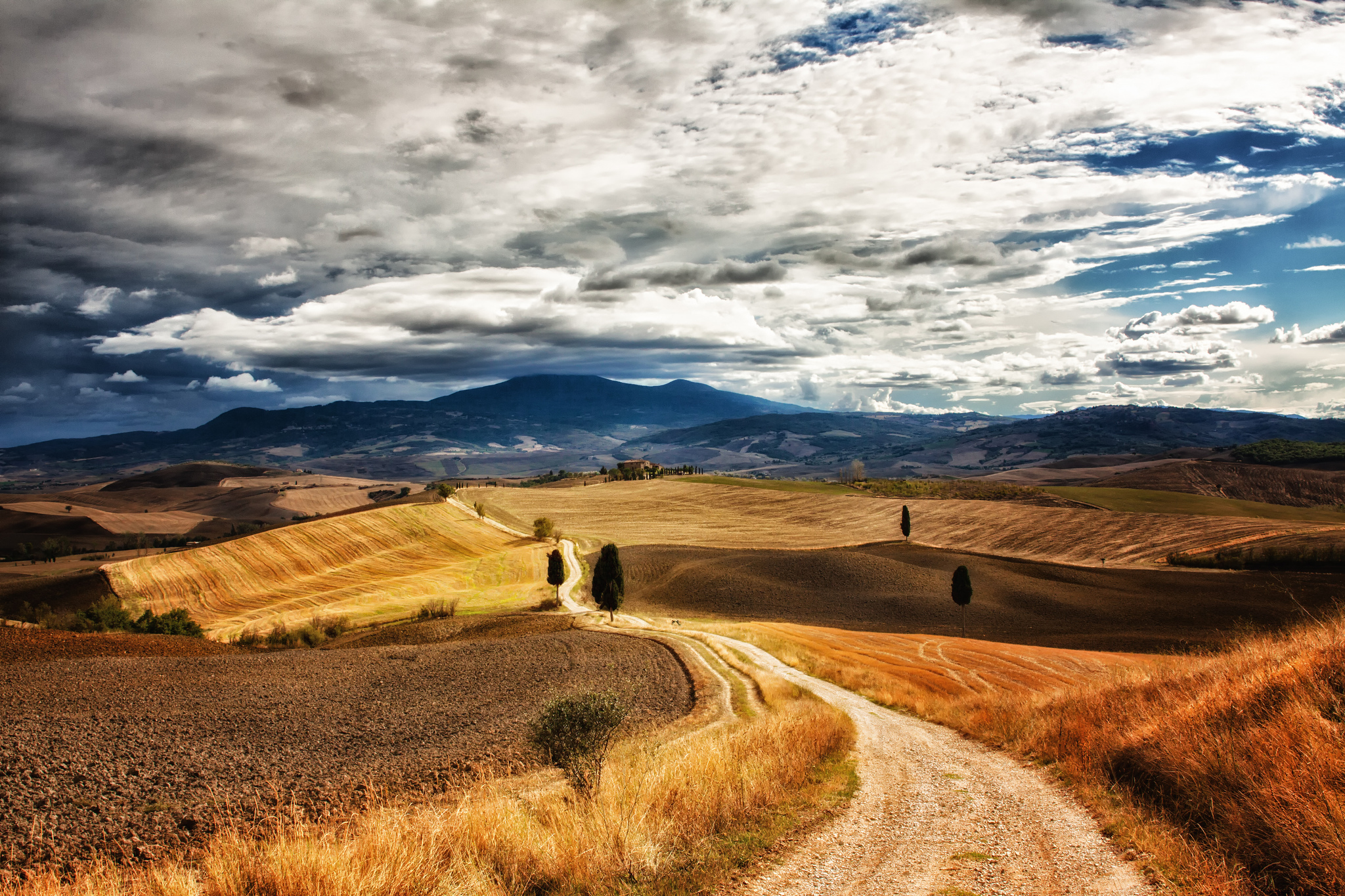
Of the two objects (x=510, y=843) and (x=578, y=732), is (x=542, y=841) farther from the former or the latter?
(x=578, y=732)

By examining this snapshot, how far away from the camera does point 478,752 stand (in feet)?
51.1

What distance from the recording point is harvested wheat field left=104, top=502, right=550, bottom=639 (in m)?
48.6

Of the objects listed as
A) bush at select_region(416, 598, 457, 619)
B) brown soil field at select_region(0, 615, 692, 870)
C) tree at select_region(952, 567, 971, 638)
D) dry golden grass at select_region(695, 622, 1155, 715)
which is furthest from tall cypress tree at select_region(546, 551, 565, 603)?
tree at select_region(952, 567, 971, 638)

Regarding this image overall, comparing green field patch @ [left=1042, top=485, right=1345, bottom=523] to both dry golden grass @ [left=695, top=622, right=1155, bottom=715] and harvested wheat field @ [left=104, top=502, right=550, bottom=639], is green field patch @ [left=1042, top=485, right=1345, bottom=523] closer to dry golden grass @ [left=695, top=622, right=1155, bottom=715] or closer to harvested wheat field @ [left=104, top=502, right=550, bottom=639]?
dry golden grass @ [left=695, top=622, right=1155, bottom=715]

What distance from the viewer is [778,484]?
466 feet

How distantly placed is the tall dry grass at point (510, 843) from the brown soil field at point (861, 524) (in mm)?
73492

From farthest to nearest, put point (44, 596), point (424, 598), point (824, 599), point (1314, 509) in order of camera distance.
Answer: point (1314, 509)
point (824, 599)
point (424, 598)
point (44, 596)

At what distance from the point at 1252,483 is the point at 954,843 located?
169994 millimetres

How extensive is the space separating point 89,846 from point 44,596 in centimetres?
5464

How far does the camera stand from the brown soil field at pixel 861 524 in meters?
71.1

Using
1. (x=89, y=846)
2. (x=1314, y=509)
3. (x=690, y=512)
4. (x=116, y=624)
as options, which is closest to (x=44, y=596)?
(x=116, y=624)

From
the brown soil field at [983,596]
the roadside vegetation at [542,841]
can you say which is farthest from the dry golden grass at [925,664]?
the roadside vegetation at [542,841]

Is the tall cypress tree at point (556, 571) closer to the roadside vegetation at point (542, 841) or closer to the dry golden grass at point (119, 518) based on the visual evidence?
the roadside vegetation at point (542, 841)

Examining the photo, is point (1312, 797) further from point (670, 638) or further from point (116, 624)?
point (116, 624)
